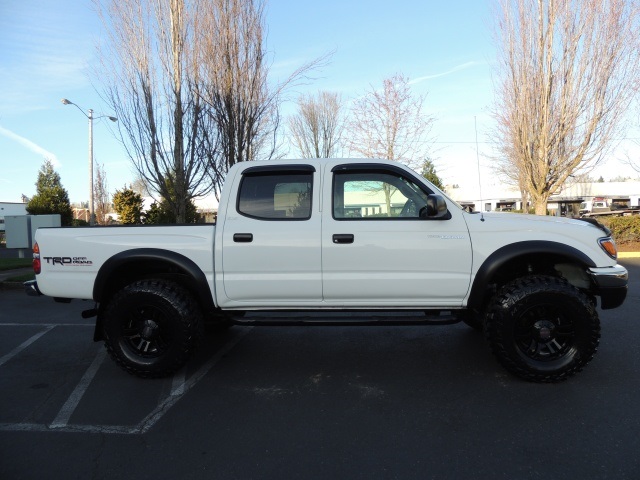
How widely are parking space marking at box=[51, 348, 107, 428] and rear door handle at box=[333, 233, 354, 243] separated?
2.53 m

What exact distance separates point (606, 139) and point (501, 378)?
13.7m

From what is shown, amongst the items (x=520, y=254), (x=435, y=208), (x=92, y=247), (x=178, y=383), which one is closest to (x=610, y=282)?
(x=520, y=254)

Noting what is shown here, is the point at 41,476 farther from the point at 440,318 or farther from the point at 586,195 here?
the point at 586,195

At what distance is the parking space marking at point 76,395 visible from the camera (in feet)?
10.7

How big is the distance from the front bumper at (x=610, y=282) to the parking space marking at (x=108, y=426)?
3640 millimetres

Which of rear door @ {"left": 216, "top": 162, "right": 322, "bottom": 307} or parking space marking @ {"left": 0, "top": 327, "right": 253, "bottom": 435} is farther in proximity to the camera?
rear door @ {"left": 216, "top": 162, "right": 322, "bottom": 307}

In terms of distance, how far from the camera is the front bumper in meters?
3.65

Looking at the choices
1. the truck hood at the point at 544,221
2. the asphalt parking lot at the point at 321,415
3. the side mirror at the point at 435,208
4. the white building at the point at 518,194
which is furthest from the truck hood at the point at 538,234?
the white building at the point at 518,194

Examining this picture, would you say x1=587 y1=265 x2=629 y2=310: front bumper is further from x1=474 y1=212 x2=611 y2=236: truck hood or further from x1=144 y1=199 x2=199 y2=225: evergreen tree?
x1=144 y1=199 x2=199 y2=225: evergreen tree

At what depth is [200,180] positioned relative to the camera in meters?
11.4

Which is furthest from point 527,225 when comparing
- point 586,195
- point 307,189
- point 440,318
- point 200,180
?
point 586,195

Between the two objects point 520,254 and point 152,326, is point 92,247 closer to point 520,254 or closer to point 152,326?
point 152,326

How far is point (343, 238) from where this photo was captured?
377 centimetres

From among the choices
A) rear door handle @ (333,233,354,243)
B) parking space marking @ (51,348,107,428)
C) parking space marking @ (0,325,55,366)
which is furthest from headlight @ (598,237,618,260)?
parking space marking @ (0,325,55,366)
